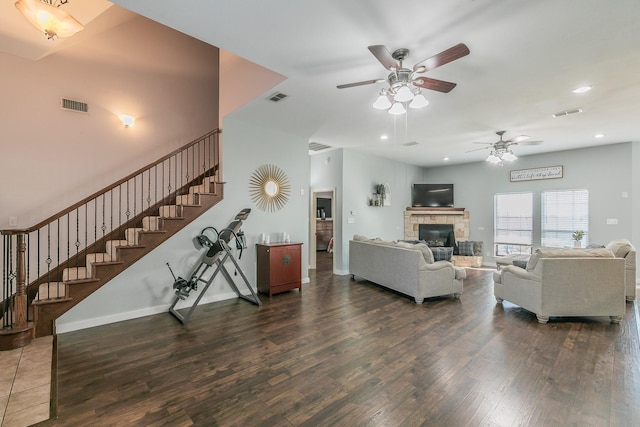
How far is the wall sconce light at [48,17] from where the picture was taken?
8.62 feet

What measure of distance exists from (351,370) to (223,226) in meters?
3.04

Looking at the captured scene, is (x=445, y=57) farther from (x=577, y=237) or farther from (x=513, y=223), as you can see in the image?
(x=513, y=223)

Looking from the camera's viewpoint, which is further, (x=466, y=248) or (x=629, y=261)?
(x=466, y=248)

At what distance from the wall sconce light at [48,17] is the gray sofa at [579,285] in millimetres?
6085

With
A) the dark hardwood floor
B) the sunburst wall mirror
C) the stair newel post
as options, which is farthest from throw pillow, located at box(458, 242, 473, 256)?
the stair newel post

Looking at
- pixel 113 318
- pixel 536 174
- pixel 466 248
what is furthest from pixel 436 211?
pixel 113 318

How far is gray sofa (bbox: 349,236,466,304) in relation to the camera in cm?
441

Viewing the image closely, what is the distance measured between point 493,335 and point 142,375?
12.0 ft

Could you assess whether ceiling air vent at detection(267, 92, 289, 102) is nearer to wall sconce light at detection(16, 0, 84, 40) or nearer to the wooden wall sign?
wall sconce light at detection(16, 0, 84, 40)

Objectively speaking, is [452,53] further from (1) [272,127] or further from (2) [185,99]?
(2) [185,99]

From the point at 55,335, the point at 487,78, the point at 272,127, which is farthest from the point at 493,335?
the point at 55,335

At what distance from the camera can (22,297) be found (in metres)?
2.97

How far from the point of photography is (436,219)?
8.59 metres

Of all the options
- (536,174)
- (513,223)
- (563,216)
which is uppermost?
(536,174)
